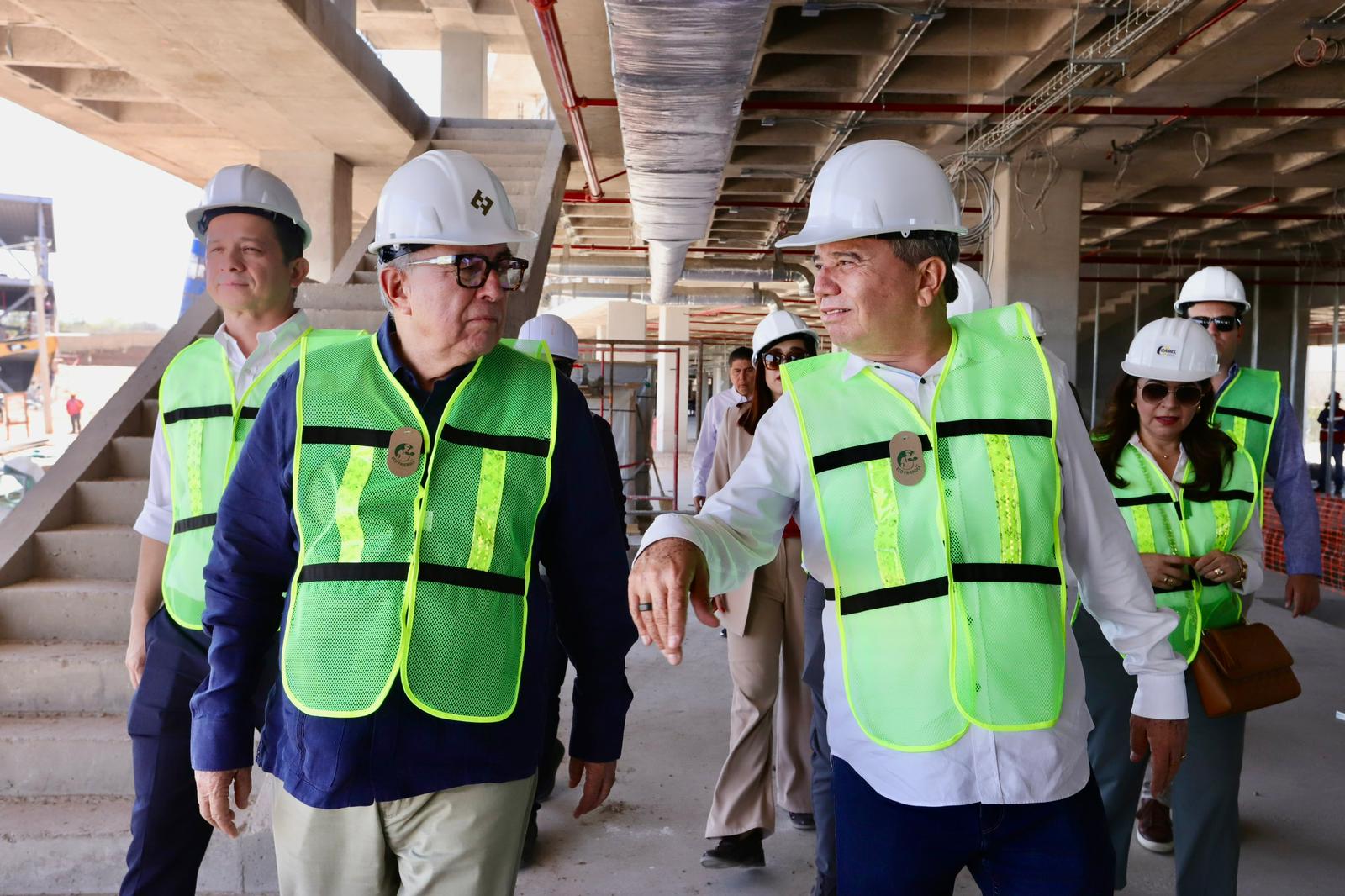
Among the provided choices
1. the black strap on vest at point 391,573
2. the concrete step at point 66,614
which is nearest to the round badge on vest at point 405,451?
the black strap on vest at point 391,573

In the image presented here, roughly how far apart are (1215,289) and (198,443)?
3606mm

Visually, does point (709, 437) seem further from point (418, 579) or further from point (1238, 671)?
point (418, 579)

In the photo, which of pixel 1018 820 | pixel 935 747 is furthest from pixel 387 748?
pixel 1018 820

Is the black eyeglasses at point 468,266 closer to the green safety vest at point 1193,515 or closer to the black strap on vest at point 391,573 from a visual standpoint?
the black strap on vest at point 391,573

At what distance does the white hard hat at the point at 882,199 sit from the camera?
2049 mm

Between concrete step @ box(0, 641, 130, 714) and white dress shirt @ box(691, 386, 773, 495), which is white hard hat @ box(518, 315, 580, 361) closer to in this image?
white dress shirt @ box(691, 386, 773, 495)

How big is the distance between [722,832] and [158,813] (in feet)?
6.65

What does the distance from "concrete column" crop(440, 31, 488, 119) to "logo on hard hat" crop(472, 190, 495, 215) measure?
15.5 m

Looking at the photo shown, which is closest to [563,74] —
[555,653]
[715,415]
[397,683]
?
[715,415]

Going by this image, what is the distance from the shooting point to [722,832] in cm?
405

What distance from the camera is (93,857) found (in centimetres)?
419

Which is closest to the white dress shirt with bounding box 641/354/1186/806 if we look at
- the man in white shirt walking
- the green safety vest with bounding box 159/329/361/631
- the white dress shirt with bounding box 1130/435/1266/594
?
the white dress shirt with bounding box 1130/435/1266/594

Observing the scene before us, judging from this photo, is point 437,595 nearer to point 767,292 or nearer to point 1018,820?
point 1018,820

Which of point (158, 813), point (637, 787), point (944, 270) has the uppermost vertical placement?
point (944, 270)
